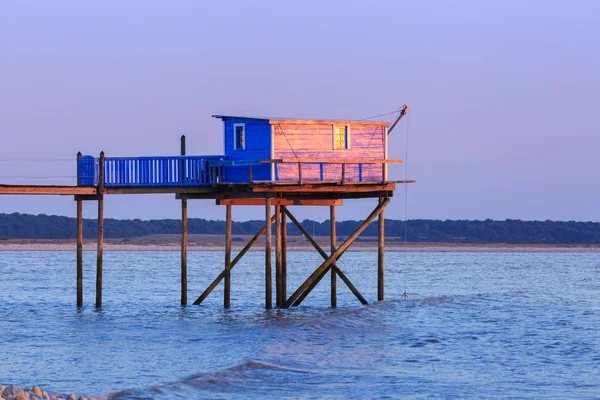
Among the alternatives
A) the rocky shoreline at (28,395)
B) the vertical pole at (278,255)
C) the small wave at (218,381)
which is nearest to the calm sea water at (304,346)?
the small wave at (218,381)

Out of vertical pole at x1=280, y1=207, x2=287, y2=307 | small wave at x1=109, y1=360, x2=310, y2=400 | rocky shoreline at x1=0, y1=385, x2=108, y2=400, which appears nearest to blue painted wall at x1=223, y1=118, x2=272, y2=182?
vertical pole at x1=280, y1=207, x2=287, y2=307

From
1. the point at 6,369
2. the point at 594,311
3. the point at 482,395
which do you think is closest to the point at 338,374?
the point at 482,395

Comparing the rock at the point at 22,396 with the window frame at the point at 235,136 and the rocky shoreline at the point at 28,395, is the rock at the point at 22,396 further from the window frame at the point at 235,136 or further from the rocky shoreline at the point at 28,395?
the window frame at the point at 235,136

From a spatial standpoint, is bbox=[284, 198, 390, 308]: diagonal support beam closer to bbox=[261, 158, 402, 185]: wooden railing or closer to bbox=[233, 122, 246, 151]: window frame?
bbox=[261, 158, 402, 185]: wooden railing

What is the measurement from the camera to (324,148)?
31.6 m

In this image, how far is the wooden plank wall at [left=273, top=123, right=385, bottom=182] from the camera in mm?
30969

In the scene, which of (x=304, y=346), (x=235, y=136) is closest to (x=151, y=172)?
(x=235, y=136)

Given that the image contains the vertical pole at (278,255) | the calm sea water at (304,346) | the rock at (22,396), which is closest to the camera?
the rock at (22,396)

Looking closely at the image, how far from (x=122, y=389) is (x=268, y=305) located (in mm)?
13023

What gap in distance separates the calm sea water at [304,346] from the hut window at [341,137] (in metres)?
5.34

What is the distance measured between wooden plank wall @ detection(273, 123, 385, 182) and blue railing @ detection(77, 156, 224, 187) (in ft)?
7.20

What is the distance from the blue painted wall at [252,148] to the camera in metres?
30.8

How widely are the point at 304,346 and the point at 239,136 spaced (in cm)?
887

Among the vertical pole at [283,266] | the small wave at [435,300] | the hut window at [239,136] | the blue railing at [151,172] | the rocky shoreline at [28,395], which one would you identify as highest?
the hut window at [239,136]
